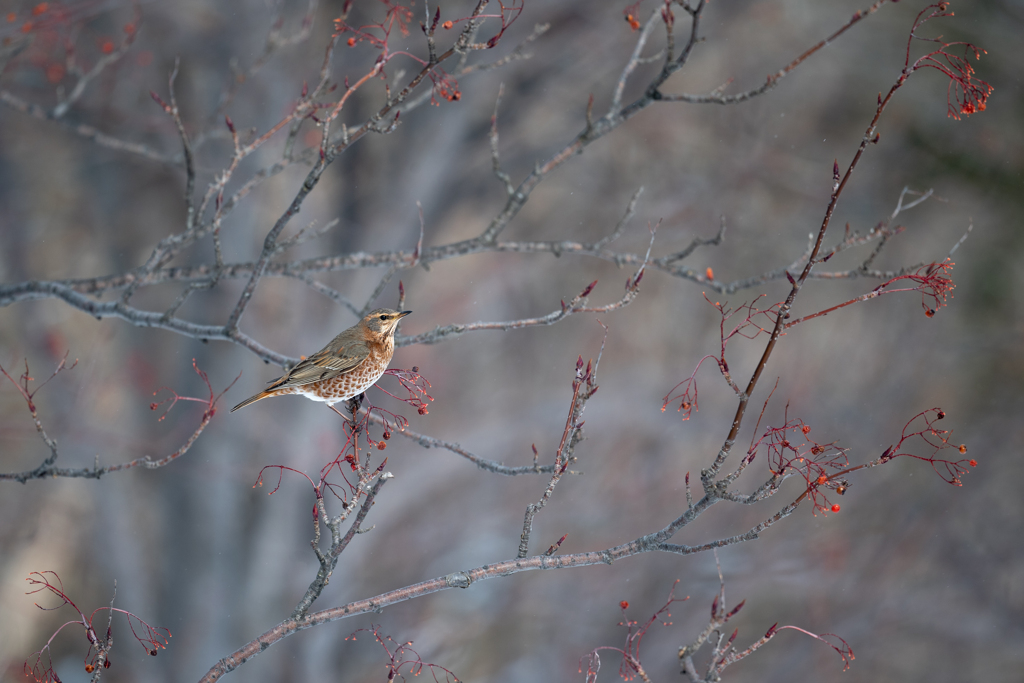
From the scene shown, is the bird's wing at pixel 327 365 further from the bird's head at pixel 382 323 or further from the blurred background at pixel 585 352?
the blurred background at pixel 585 352

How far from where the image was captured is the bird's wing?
2.34 meters

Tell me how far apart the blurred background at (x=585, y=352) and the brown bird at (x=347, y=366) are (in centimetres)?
287

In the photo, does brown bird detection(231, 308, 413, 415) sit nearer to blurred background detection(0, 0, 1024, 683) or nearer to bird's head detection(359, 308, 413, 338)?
bird's head detection(359, 308, 413, 338)

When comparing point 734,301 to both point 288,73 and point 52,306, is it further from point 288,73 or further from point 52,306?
Result: point 52,306

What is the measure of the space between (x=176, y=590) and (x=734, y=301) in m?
5.37

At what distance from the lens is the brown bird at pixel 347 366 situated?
7.48 feet

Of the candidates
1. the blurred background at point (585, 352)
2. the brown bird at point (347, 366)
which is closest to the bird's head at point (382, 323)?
the brown bird at point (347, 366)

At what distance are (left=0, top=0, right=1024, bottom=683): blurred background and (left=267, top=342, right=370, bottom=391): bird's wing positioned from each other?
2.88 m

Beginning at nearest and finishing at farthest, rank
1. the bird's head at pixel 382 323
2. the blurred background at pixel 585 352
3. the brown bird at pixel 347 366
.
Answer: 1. the brown bird at pixel 347 366
2. the bird's head at pixel 382 323
3. the blurred background at pixel 585 352

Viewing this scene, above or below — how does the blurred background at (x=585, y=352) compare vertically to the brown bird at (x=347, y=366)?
above

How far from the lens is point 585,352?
784 centimetres

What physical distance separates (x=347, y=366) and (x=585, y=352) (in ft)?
18.6

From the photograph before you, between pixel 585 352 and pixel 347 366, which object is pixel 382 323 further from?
pixel 585 352

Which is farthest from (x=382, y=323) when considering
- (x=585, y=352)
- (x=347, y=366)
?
(x=585, y=352)
